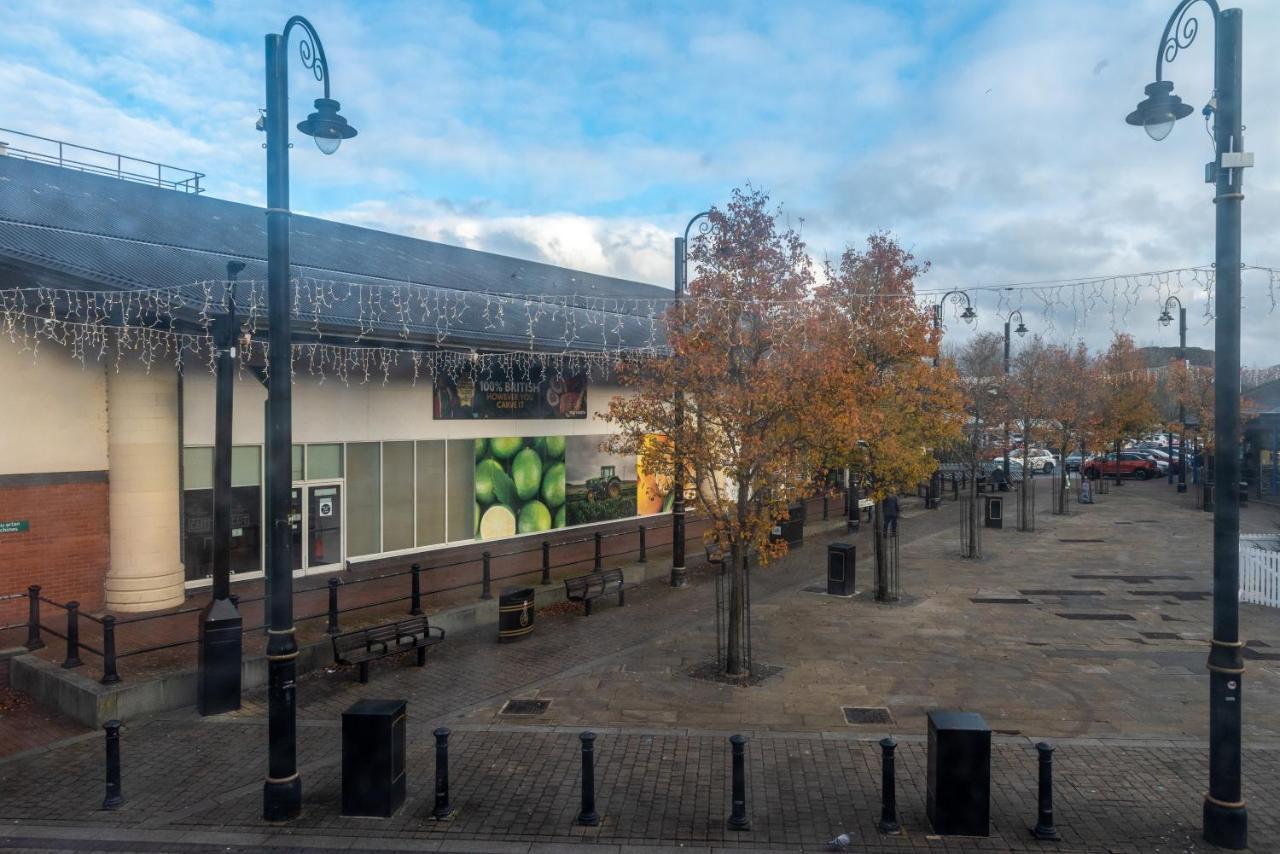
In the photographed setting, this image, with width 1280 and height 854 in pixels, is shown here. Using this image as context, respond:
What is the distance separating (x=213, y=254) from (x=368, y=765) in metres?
12.3

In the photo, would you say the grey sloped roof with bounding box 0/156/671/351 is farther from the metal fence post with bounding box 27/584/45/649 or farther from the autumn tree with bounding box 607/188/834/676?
the autumn tree with bounding box 607/188/834/676

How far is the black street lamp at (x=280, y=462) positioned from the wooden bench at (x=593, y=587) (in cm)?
749

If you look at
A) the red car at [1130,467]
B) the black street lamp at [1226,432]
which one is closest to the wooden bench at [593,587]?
the black street lamp at [1226,432]

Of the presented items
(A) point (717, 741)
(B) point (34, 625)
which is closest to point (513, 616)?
(A) point (717, 741)

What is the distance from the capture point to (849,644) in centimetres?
1288

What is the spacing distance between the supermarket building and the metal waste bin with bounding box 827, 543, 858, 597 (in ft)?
25.3

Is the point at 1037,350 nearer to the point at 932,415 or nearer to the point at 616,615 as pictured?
the point at 932,415

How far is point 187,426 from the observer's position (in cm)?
1470

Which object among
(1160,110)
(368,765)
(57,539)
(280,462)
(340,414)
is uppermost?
(1160,110)

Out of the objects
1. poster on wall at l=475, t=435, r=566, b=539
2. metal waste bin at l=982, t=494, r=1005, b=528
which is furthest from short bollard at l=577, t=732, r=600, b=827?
metal waste bin at l=982, t=494, r=1005, b=528

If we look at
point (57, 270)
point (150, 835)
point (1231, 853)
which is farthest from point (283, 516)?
point (1231, 853)

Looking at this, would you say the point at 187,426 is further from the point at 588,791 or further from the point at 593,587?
the point at 588,791

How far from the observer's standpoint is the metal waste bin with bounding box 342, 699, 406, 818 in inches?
285

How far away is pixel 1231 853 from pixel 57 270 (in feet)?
48.4
